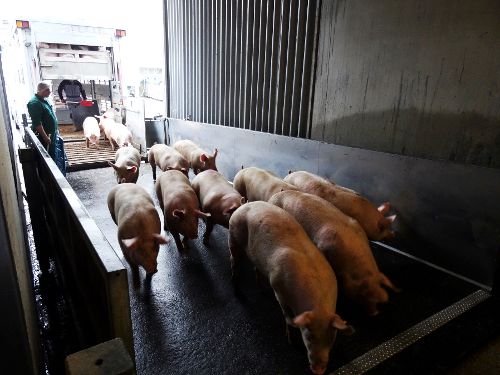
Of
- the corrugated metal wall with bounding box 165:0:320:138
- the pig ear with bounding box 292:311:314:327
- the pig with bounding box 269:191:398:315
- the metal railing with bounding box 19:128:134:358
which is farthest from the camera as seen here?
the corrugated metal wall with bounding box 165:0:320:138

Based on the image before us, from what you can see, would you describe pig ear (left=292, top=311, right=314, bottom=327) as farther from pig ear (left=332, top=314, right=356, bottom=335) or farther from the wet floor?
the wet floor

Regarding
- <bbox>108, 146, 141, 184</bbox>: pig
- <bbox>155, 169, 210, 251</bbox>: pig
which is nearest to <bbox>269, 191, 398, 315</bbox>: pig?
<bbox>155, 169, 210, 251</bbox>: pig

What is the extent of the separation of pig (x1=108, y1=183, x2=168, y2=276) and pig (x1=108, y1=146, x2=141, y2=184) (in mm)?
1784

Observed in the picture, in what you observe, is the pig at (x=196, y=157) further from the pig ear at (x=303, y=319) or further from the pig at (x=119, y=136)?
the pig ear at (x=303, y=319)

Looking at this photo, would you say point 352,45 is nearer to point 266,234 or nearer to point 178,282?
point 266,234

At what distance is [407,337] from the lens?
7.88 ft

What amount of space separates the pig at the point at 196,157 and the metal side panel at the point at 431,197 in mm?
1611

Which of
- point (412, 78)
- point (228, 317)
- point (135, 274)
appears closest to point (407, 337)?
point (228, 317)

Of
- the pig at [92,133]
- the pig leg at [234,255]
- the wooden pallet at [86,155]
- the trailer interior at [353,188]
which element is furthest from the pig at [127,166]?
the pig leg at [234,255]

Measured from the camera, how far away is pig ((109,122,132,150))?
8.79 m

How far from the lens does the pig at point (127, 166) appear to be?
5512 millimetres

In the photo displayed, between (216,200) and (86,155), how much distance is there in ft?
18.4

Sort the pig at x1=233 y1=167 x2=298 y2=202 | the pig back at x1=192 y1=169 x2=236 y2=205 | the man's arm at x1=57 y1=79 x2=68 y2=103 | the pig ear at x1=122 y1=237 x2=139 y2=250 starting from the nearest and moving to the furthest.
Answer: the pig ear at x1=122 y1=237 x2=139 y2=250, the pig at x1=233 y1=167 x2=298 y2=202, the pig back at x1=192 y1=169 x2=236 y2=205, the man's arm at x1=57 y1=79 x2=68 y2=103

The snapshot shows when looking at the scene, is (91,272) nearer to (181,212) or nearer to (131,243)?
(131,243)
